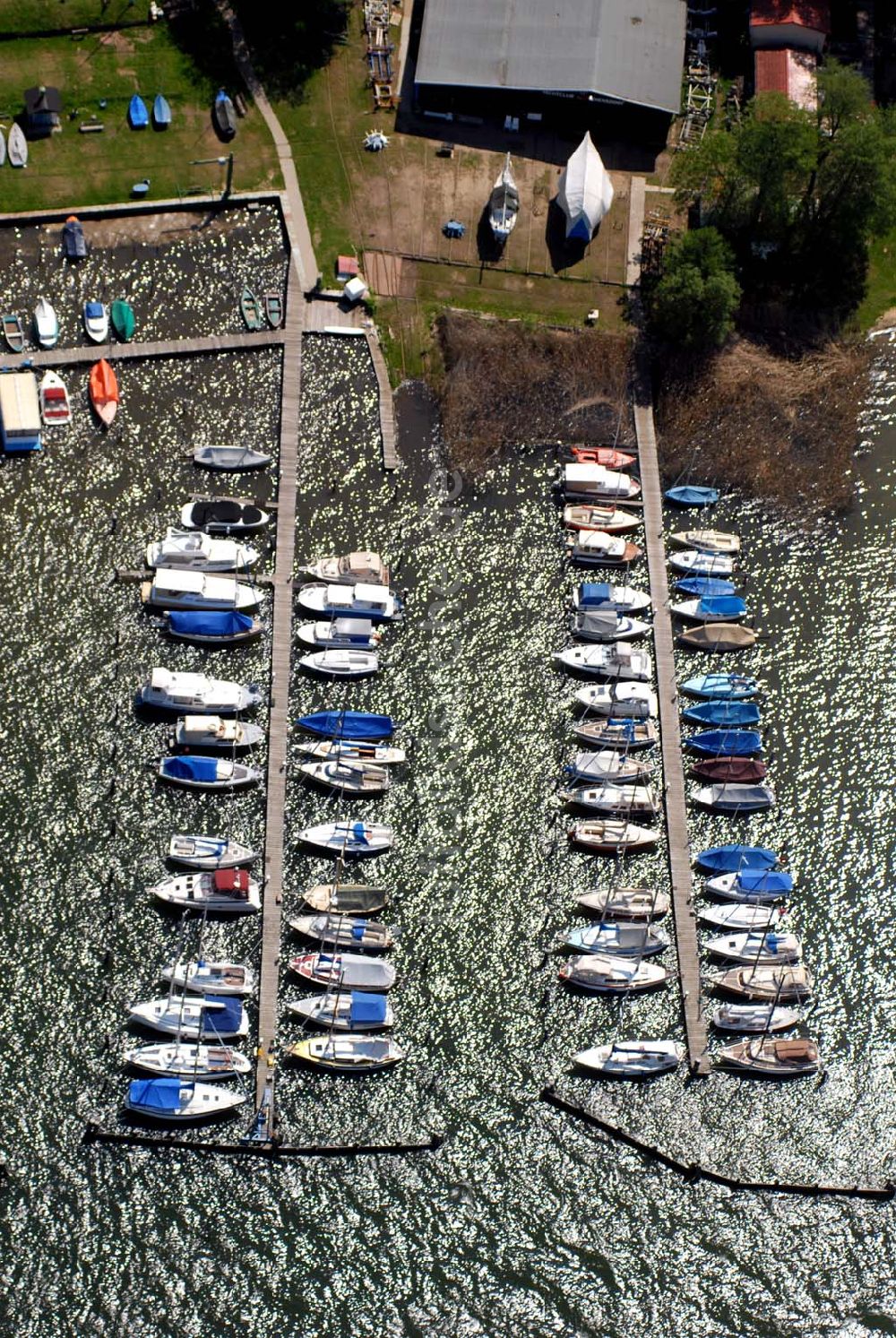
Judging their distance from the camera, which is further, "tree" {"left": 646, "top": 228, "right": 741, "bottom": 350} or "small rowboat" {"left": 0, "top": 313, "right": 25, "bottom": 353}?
"tree" {"left": 646, "top": 228, "right": 741, "bottom": 350}

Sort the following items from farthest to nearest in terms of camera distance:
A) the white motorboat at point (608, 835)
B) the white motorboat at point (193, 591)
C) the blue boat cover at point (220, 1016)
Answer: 1. the white motorboat at point (193, 591)
2. the white motorboat at point (608, 835)
3. the blue boat cover at point (220, 1016)

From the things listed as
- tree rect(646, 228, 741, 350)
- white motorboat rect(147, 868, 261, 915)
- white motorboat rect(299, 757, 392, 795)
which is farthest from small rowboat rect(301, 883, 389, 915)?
tree rect(646, 228, 741, 350)

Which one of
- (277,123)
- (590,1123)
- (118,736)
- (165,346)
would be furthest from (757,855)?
(277,123)

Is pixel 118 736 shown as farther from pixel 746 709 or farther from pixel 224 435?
pixel 746 709

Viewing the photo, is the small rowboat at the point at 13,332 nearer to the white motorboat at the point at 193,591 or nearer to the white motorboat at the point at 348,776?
the white motorboat at the point at 193,591

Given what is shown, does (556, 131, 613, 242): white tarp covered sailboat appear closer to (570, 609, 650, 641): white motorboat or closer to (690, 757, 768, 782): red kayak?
(570, 609, 650, 641): white motorboat

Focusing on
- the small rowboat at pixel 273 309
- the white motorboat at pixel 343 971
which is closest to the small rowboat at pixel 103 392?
the small rowboat at pixel 273 309
